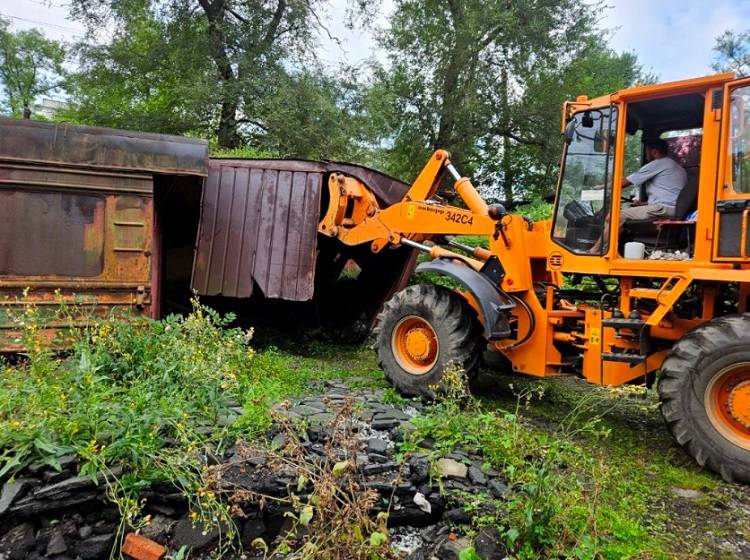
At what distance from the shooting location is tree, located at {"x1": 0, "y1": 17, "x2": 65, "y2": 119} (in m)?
31.2

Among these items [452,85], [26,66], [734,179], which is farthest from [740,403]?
[26,66]

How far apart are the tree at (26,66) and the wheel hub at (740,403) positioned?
122 ft

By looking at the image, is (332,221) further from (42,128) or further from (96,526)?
(96,526)

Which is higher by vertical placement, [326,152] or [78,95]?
[78,95]

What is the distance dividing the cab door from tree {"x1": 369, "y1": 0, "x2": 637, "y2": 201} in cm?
1149

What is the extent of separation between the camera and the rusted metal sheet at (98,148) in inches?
190

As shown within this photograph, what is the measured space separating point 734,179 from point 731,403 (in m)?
1.53

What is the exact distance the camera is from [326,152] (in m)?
12.4

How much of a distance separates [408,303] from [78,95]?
18.9 meters

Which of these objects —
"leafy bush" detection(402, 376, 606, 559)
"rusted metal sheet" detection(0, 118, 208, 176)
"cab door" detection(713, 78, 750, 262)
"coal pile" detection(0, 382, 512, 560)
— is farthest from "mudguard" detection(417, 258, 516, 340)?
"rusted metal sheet" detection(0, 118, 208, 176)

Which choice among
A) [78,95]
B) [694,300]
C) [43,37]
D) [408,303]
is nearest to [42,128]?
[408,303]

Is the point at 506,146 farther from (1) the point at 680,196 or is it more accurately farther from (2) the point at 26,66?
(2) the point at 26,66

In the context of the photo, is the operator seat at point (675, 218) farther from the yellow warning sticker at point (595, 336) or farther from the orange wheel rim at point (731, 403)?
the orange wheel rim at point (731, 403)

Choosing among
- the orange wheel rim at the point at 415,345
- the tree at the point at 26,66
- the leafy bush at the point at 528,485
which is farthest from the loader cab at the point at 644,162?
the tree at the point at 26,66
